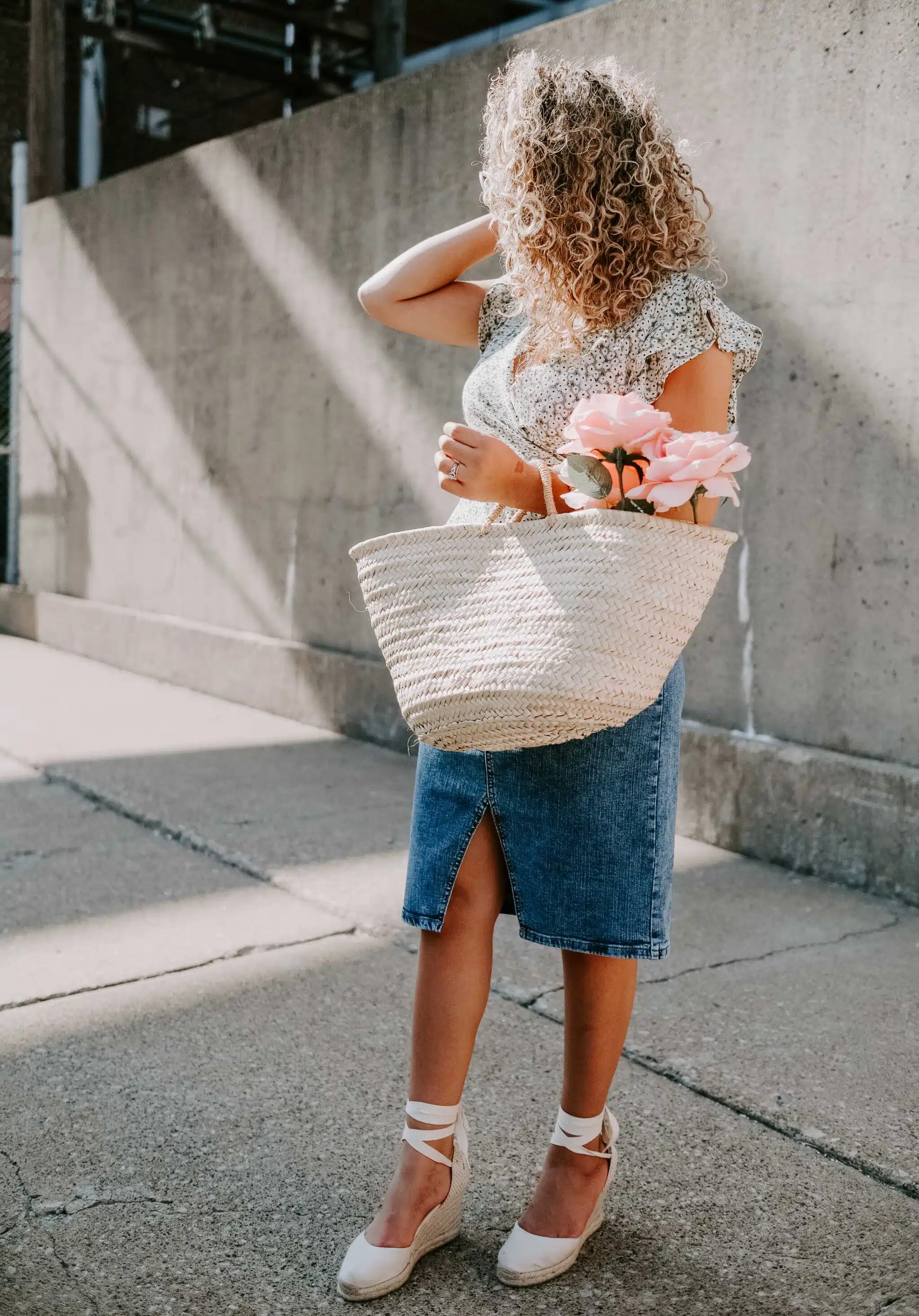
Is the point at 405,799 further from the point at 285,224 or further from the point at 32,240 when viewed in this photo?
the point at 32,240

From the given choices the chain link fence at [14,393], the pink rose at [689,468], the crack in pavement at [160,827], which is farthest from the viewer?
the chain link fence at [14,393]

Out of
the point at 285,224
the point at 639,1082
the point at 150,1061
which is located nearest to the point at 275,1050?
the point at 150,1061

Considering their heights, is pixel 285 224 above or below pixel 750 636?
above

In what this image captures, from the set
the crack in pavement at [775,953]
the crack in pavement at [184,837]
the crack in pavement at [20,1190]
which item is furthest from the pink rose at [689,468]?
the crack in pavement at [184,837]

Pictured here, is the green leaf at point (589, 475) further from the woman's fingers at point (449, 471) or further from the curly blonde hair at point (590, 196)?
the curly blonde hair at point (590, 196)

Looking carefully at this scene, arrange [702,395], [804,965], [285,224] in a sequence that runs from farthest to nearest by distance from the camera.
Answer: [285,224] < [804,965] < [702,395]

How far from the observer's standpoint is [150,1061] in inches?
106

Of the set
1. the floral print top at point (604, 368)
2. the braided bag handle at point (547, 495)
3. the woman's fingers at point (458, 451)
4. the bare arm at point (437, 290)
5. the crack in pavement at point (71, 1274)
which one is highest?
the bare arm at point (437, 290)

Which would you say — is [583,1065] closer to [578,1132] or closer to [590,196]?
[578,1132]

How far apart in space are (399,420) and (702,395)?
4042 millimetres

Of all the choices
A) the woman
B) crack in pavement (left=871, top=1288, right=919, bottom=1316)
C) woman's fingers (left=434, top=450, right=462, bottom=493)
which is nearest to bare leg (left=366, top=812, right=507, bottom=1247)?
the woman

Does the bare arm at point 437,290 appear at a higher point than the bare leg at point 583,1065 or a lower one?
higher

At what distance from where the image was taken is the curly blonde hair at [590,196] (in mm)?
1851

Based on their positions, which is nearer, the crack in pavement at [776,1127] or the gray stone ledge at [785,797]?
the crack in pavement at [776,1127]
